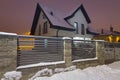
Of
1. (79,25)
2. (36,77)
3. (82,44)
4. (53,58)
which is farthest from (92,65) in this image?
(79,25)

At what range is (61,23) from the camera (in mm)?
21266

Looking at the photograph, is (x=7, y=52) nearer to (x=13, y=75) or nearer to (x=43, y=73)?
(x=13, y=75)

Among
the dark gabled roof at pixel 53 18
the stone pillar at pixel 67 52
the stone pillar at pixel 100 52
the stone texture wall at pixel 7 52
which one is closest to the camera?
the stone texture wall at pixel 7 52

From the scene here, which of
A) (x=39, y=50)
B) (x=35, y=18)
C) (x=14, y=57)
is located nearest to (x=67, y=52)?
(x=39, y=50)

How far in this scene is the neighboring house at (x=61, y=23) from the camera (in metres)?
20.8

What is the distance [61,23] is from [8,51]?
50.7 feet

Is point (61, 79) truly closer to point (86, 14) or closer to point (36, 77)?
point (36, 77)

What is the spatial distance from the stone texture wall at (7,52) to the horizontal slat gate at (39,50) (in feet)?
1.37

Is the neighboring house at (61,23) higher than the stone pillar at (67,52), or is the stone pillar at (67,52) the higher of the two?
the neighboring house at (61,23)

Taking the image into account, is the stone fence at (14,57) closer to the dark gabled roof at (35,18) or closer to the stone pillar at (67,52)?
the stone pillar at (67,52)

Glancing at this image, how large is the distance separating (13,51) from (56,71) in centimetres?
260

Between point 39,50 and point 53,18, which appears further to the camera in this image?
point 53,18

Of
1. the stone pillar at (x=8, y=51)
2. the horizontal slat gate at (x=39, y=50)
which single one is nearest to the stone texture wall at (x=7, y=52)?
the stone pillar at (x=8, y=51)

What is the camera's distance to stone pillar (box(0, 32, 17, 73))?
5984 mm
